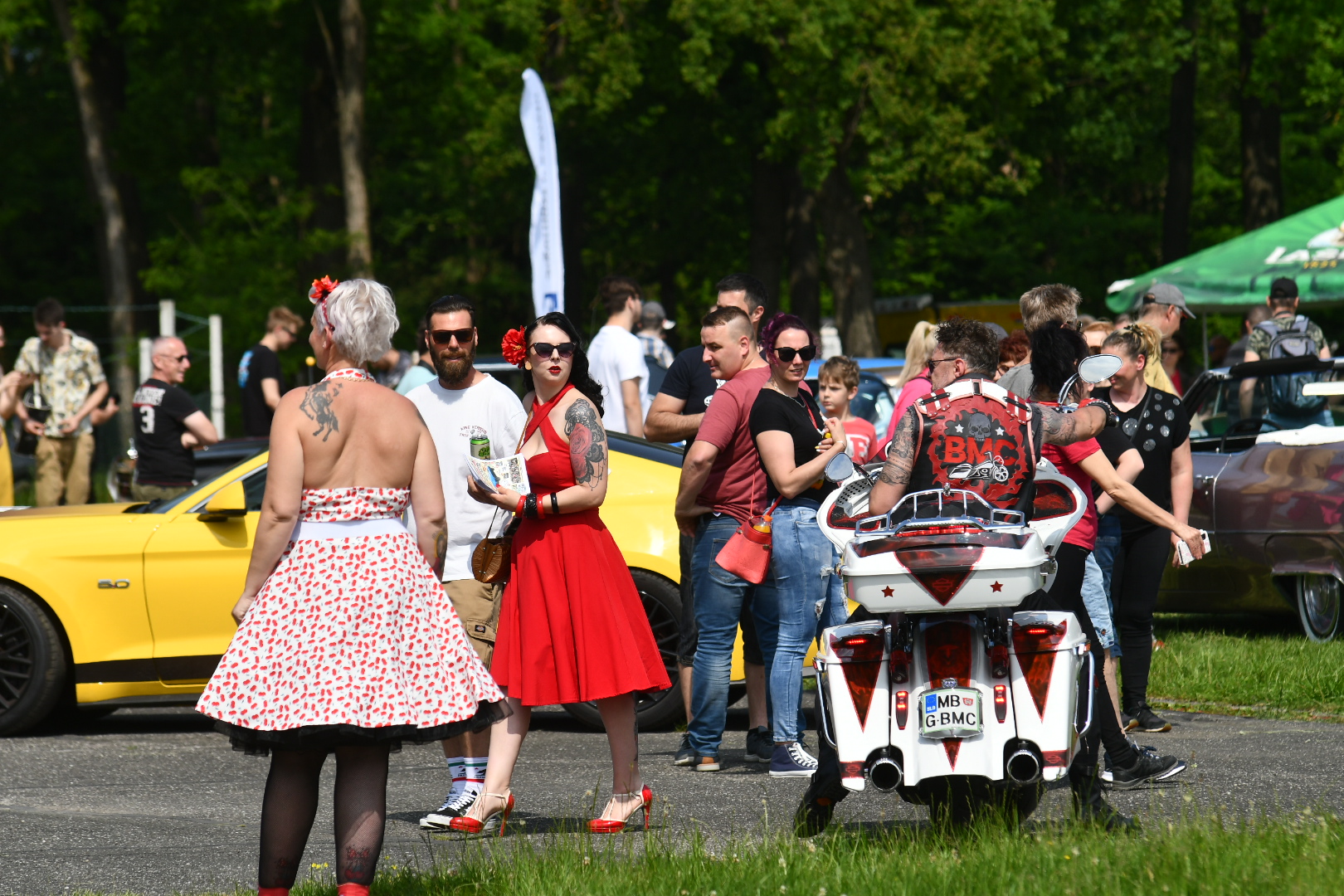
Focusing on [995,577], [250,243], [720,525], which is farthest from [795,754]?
[250,243]

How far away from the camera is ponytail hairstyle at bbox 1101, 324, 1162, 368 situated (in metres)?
7.24

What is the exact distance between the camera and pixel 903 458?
5316 millimetres

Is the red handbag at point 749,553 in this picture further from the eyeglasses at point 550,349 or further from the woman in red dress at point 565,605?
the eyeglasses at point 550,349

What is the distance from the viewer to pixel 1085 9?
30.9 metres

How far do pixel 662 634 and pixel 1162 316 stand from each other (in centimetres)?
279

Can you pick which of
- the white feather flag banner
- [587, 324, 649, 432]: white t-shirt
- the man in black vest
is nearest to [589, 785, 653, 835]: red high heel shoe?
the man in black vest

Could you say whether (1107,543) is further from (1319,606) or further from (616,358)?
(616,358)

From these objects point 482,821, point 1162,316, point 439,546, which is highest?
point 1162,316

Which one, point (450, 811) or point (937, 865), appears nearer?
point (937, 865)

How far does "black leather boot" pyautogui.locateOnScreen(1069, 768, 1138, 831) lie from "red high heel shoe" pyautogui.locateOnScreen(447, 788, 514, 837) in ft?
6.21

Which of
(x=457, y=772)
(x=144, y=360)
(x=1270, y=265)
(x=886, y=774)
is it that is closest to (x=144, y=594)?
(x=457, y=772)

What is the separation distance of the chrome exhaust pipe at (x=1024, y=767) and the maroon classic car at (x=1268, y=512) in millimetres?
5333

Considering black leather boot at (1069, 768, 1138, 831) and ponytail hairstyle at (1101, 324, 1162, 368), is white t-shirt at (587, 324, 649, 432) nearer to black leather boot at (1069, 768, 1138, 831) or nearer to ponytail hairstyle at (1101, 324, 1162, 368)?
ponytail hairstyle at (1101, 324, 1162, 368)

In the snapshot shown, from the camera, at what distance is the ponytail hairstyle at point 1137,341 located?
7238 millimetres
